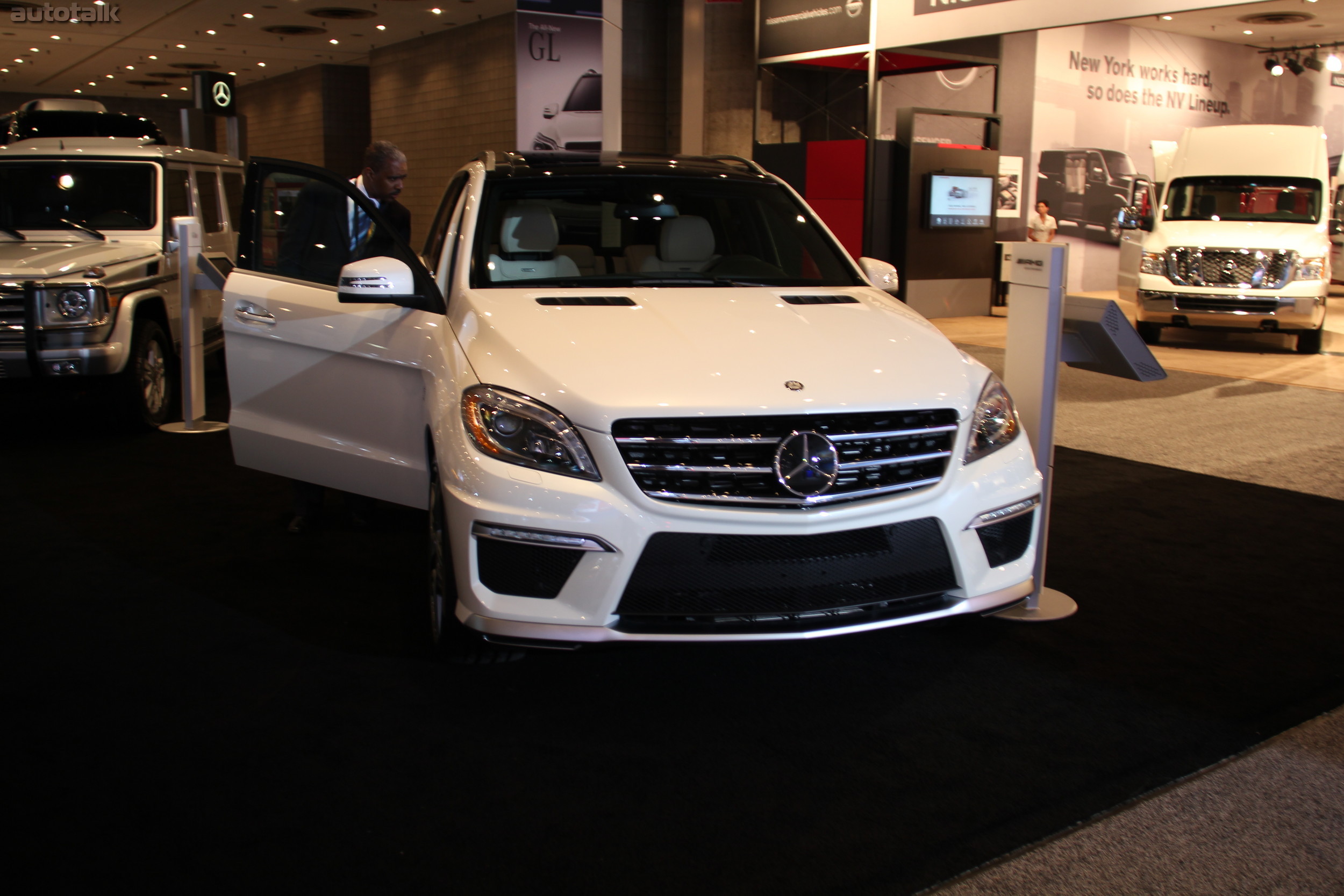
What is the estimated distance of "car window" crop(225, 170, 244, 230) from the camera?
26.8 ft

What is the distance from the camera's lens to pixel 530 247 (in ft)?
11.9

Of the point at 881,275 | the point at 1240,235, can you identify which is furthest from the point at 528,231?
the point at 1240,235

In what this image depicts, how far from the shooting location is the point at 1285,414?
7805mm

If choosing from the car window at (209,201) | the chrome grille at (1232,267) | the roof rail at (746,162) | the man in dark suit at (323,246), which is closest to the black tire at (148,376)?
the car window at (209,201)

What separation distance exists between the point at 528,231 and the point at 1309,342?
34.9ft

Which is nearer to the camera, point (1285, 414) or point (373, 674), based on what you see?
point (373, 674)

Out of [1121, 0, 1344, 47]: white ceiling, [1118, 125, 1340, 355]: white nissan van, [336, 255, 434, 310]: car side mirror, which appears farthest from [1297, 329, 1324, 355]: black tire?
[336, 255, 434, 310]: car side mirror

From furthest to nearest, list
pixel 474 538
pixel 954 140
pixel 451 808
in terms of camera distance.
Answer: pixel 954 140, pixel 474 538, pixel 451 808

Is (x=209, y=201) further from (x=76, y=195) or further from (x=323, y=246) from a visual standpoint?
(x=323, y=246)

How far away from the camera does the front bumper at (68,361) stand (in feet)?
19.5

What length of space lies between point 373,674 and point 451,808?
2.73 ft

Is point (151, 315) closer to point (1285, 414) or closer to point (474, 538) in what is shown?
point (474, 538)

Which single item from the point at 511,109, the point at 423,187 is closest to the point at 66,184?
the point at 511,109
